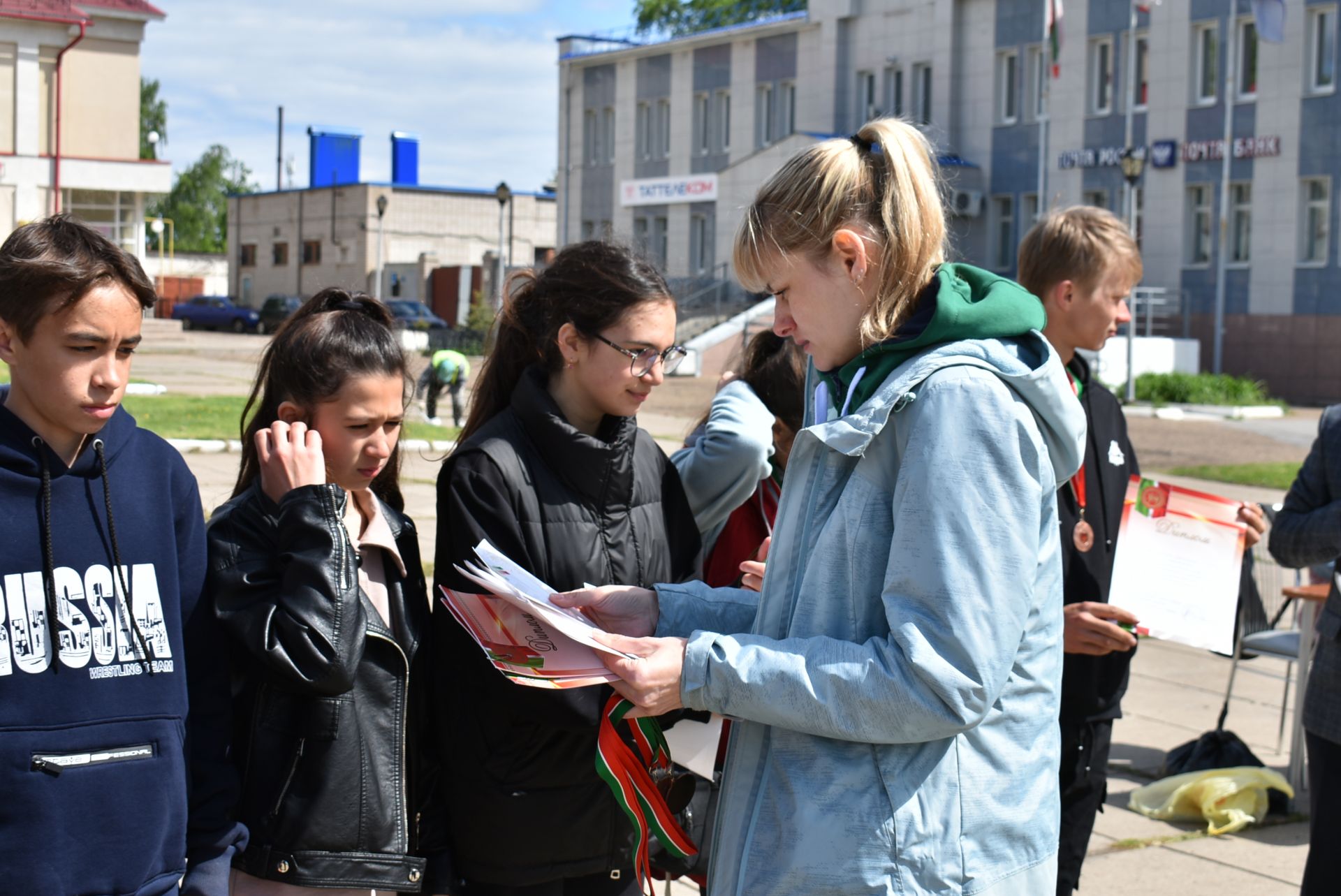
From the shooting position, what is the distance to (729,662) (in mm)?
2051

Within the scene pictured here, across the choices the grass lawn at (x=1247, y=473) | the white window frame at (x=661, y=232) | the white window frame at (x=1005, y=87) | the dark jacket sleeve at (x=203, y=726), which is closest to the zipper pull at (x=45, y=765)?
the dark jacket sleeve at (x=203, y=726)

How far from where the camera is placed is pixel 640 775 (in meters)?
2.44

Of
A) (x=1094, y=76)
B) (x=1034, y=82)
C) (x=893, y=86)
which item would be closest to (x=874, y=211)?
(x=1094, y=76)

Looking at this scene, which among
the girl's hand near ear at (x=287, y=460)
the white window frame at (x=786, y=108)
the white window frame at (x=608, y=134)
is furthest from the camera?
the white window frame at (x=608, y=134)

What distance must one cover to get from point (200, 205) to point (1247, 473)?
3656 inches

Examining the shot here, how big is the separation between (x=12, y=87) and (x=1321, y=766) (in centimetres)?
4988

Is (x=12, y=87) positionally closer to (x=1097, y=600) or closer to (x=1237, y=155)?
(x=1237, y=155)

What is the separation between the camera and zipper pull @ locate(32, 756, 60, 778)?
7.70 ft

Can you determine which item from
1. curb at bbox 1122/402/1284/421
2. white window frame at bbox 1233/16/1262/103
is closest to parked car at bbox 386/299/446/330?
curb at bbox 1122/402/1284/421

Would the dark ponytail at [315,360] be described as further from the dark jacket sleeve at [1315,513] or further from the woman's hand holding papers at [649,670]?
the dark jacket sleeve at [1315,513]

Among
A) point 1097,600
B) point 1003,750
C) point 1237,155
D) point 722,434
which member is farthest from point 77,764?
point 1237,155

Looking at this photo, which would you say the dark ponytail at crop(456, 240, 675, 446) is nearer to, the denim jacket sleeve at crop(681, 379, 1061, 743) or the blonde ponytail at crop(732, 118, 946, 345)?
the blonde ponytail at crop(732, 118, 946, 345)

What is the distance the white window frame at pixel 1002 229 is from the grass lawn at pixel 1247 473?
23541 mm

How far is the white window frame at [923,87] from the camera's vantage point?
140ft
